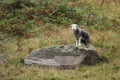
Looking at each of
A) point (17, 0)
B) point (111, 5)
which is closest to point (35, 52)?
point (17, 0)

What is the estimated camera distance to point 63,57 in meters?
16.2

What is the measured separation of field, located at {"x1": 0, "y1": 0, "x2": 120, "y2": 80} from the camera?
49.8 feet

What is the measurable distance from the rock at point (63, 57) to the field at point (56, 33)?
1.13 feet

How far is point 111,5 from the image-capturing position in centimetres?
2566

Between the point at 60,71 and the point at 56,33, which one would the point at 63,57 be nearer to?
the point at 60,71

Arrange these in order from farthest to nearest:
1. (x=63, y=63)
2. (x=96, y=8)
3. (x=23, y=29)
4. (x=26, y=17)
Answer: (x=96, y=8) < (x=26, y=17) < (x=23, y=29) < (x=63, y=63)

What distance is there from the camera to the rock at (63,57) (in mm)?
16047

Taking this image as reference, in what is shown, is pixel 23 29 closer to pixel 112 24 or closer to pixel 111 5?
pixel 112 24

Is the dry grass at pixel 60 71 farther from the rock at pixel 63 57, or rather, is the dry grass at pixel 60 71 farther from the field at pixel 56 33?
the rock at pixel 63 57

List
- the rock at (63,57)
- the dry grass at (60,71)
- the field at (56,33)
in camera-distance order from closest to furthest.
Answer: the dry grass at (60,71)
the field at (56,33)
the rock at (63,57)

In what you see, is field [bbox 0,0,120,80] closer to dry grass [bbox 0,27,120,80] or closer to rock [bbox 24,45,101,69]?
dry grass [bbox 0,27,120,80]

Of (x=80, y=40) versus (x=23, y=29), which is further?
(x=23, y=29)

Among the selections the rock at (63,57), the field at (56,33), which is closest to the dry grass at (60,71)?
the field at (56,33)

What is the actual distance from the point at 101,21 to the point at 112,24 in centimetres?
65
